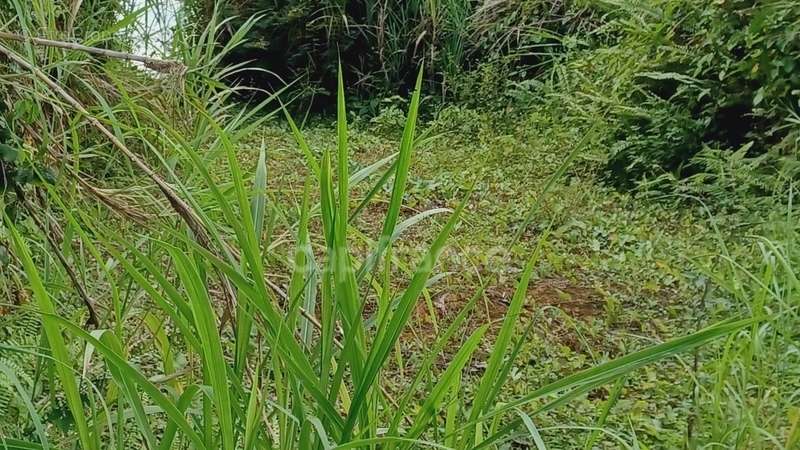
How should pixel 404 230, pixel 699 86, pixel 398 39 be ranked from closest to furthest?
pixel 404 230, pixel 699 86, pixel 398 39

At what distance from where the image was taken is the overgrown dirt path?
1.73 metres

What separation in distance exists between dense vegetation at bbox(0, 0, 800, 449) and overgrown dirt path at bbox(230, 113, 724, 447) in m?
0.01

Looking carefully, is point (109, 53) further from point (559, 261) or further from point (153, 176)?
point (559, 261)

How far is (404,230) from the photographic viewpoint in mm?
1490

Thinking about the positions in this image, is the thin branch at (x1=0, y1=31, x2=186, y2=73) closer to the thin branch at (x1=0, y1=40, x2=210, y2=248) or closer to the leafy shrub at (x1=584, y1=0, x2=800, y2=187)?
the thin branch at (x1=0, y1=40, x2=210, y2=248)

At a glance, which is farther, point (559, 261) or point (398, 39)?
point (398, 39)

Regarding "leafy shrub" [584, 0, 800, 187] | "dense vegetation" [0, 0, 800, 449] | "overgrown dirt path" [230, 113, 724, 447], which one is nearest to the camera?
"dense vegetation" [0, 0, 800, 449]

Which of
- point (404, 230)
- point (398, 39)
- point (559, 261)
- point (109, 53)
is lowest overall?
point (559, 261)

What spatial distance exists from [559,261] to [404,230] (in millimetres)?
1262

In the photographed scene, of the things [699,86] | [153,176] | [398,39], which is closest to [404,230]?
[153,176]

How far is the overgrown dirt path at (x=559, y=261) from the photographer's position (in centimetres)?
173

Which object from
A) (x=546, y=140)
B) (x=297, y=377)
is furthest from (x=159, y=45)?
(x=546, y=140)

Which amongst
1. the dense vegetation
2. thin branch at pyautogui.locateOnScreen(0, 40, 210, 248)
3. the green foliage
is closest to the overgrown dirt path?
the dense vegetation

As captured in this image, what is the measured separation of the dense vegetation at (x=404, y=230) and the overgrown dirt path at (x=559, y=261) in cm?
1
